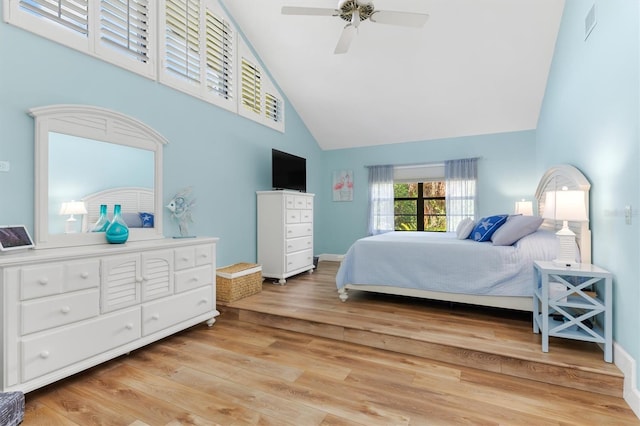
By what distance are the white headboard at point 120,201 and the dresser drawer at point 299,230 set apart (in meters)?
1.77

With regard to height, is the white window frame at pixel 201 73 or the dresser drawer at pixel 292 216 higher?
the white window frame at pixel 201 73

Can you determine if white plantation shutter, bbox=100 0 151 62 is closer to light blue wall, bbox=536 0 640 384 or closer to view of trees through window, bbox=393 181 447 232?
light blue wall, bbox=536 0 640 384

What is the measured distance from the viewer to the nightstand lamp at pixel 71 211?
7.52 feet

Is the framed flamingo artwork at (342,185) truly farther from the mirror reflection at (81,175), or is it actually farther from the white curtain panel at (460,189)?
the mirror reflection at (81,175)

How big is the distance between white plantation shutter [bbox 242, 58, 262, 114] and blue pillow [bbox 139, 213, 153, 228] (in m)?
2.01

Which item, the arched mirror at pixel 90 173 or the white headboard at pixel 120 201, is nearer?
the arched mirror at pixel 90 173

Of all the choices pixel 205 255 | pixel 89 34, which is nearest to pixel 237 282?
pixel 205 255

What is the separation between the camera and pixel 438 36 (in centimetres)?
368

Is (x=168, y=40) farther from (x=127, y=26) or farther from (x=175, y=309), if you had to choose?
(x=175, y=309)

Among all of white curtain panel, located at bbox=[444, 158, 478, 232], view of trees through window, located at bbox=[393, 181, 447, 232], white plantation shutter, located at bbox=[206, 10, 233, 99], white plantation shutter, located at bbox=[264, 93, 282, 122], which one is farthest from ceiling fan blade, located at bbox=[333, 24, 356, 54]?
view of trees through window, located at bbox=[393, 181, 447, 232]

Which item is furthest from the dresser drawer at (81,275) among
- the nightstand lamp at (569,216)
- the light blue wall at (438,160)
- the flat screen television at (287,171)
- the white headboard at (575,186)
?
the light blue wall at (438,160)

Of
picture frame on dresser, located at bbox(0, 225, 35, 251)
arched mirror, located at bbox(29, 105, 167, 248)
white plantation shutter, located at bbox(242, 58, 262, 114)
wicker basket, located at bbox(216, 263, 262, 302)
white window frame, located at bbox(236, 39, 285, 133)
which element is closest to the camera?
picture frame on dresser, located at bbox(0, 225, 35, 251)

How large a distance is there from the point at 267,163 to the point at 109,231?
2.48m

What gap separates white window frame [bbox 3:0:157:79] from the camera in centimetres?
208
